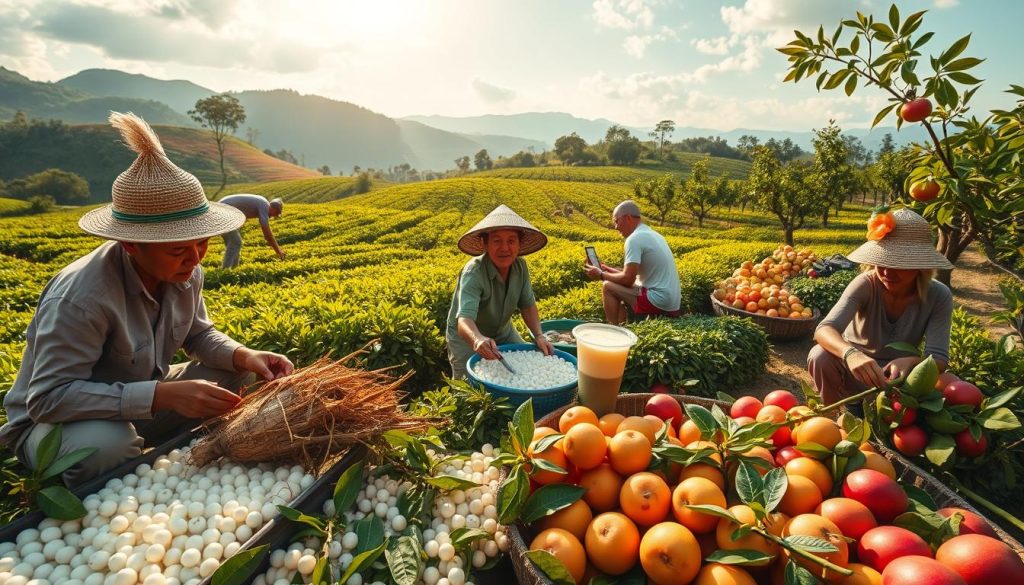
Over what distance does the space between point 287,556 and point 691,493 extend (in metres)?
1.48

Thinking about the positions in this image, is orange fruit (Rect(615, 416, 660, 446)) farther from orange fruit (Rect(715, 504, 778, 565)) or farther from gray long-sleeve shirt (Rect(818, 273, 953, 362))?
gray long-sleeve shirt (Rect(818, 273, 953, 362))

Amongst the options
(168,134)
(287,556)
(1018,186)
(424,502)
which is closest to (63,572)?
(287,556)

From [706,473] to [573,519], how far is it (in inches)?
20.4

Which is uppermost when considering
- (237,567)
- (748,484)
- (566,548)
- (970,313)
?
(748,484)

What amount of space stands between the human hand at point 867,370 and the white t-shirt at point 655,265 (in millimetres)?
2935

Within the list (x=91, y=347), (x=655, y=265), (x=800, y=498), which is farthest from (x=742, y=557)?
(x=655, y=265)

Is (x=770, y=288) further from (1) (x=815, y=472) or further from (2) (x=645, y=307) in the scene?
(1) (x=815, y=472)

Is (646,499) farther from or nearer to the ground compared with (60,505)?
farther from the ground

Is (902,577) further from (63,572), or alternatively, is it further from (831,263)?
(831,263)

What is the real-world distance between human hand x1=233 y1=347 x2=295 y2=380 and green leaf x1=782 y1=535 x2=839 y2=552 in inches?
95.3

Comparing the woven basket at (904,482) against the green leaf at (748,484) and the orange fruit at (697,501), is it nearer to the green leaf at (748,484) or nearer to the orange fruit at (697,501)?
the orange fruit at (697,501)

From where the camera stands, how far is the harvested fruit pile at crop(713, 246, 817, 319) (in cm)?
641

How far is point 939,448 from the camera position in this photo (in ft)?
6.53

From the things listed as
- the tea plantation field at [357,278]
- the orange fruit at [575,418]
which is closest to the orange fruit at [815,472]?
the orange fruit at [575,418]
